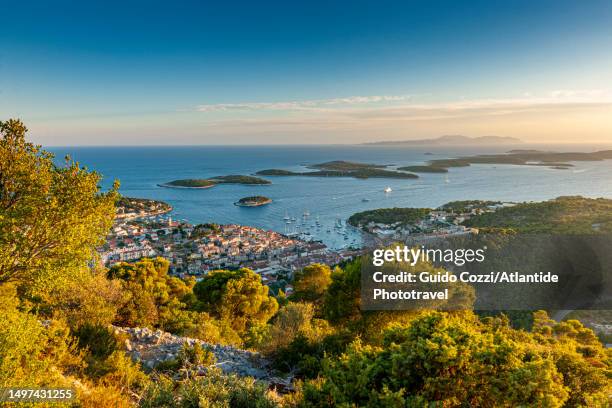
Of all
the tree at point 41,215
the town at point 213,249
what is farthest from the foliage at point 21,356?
the town at point 213,249

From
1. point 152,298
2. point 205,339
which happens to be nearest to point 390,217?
point 152,298

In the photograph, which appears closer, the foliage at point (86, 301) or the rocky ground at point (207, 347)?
the rocky ground at point (207, 347)

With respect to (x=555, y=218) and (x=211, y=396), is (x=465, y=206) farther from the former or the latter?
(x=211, y=396)

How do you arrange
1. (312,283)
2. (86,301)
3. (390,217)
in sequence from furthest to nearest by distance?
1. (390,217)
2. (312,283)
3. (86,301)

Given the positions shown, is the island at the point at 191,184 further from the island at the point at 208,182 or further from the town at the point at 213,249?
the town at the point at 213,249

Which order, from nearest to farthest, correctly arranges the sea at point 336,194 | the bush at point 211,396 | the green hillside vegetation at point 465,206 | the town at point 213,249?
the bush at point 211,396
the town at point 213,249
the green hillside vegetation at point 465,206
the sea at point 336,194

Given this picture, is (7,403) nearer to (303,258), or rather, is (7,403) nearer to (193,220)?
(303,258)

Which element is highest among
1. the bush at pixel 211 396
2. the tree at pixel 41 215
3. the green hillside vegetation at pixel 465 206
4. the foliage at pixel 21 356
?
the tree at pixel 41 215

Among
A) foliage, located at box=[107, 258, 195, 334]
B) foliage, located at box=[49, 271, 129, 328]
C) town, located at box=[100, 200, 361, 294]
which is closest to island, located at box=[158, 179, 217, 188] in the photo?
town, located at box=[100, 200, 361, 294]
